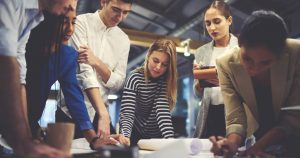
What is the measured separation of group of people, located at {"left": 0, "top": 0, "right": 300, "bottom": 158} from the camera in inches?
39.2

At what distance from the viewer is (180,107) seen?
11.4m

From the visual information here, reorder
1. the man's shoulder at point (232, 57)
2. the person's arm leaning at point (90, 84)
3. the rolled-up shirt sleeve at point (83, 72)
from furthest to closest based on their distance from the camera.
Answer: the rolled-up shirt sleeve at point (83, 72) < the person's arm leaning at point (90, 84) < the man's shoulder at point (232, 57)

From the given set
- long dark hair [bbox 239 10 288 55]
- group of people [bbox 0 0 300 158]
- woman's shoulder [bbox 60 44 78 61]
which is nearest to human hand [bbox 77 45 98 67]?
group of people [bbox 0 0 300 158]

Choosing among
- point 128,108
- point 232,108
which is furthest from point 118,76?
point 232,108

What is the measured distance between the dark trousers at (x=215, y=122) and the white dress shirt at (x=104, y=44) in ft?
2.24

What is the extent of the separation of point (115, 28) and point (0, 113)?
1680 millimetres

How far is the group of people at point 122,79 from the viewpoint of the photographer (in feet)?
3.26

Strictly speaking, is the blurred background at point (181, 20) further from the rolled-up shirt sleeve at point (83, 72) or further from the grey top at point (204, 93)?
the grey top at point (204, 93)

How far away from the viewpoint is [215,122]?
248cm

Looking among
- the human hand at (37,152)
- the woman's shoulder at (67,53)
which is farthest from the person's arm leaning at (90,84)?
the human hand at (37,152)

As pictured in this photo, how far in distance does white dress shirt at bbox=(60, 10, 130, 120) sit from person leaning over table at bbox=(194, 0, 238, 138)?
1.82ft

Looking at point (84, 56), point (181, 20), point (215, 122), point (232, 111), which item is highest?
point (181, 20)

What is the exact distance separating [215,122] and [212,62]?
47 centimetres

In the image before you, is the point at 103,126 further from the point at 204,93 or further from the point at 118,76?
the point at 204,93
